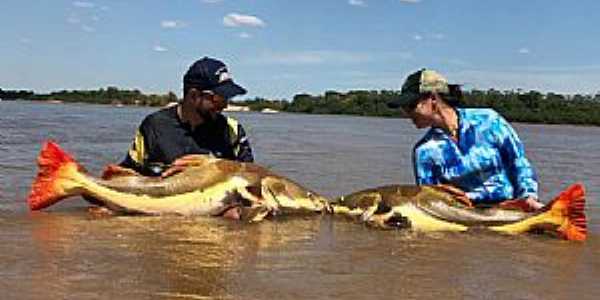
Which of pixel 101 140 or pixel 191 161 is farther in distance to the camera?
pixel 101 140

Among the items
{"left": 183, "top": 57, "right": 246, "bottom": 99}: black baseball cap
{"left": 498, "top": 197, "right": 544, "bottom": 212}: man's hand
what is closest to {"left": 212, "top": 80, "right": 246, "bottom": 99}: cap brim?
{"left": 183, "top": 57, "right": 246, "bottom": 99}: black baseball cap

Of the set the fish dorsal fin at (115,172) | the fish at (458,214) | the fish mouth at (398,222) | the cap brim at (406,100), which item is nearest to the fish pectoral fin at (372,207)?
the fish at (458,214)

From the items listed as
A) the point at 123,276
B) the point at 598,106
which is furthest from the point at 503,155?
the point at 598,106

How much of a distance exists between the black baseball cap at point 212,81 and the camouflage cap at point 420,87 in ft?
4.93

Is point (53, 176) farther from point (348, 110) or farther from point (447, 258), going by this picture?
point (348, 110)

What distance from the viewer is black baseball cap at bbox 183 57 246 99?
8.08m

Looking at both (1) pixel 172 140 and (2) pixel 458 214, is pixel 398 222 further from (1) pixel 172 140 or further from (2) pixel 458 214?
(1) pixel 172 140

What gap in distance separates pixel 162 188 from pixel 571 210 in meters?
3.77

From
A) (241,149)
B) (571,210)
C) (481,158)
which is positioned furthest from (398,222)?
(241,149)

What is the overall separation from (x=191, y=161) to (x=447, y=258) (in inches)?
109

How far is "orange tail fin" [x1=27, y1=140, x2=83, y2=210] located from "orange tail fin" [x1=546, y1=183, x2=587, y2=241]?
4419 mm

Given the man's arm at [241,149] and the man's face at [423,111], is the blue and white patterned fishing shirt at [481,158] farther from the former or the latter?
the man's arm at [241,149]

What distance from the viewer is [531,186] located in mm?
8039

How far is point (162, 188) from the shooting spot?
8.19 m
